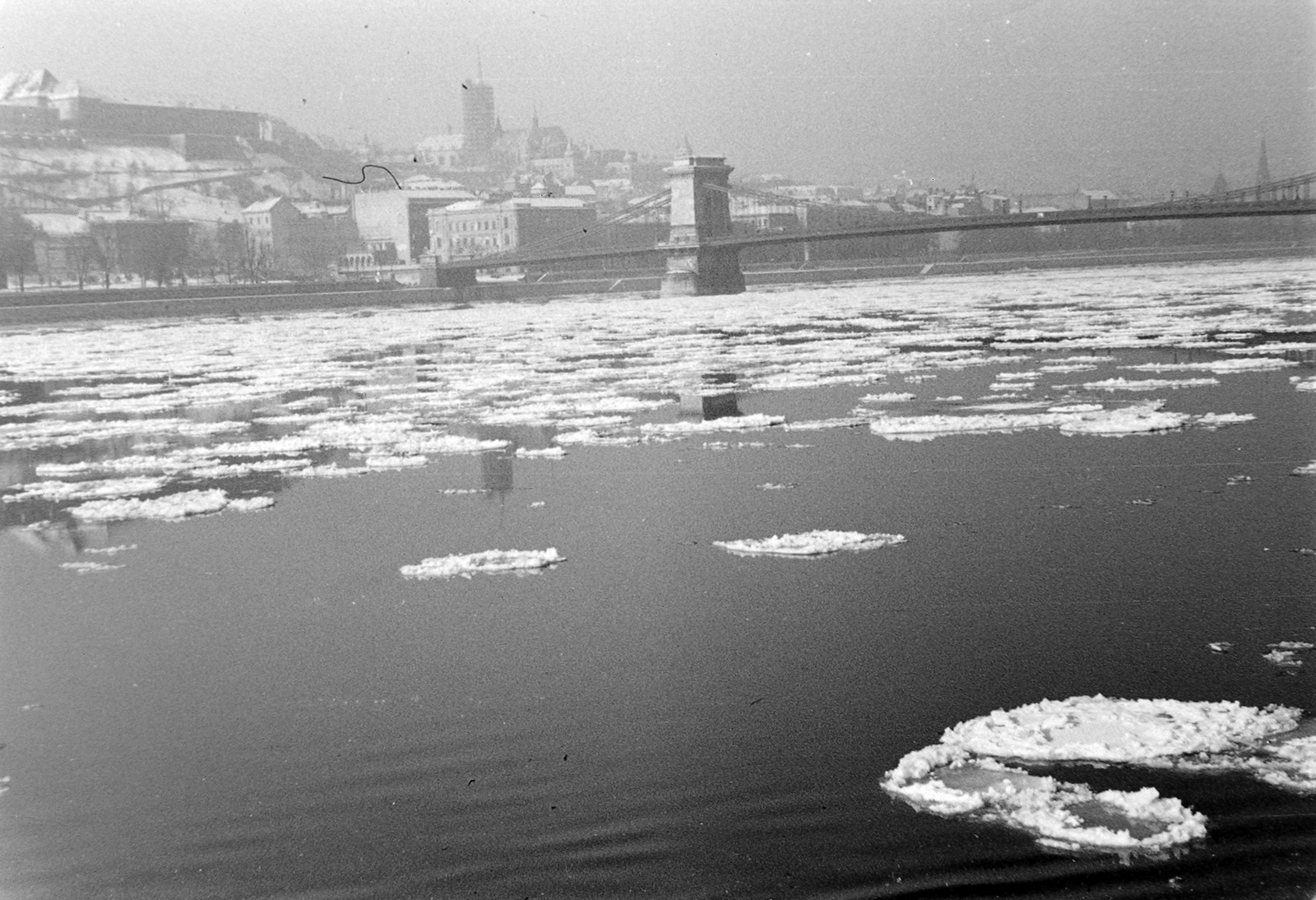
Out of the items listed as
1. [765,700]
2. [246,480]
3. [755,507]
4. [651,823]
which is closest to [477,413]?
[246,480]

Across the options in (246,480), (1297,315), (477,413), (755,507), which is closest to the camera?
(755,507)

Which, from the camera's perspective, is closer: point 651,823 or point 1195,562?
point 651,823

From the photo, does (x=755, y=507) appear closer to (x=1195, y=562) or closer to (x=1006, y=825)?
(x=1195, y=562)

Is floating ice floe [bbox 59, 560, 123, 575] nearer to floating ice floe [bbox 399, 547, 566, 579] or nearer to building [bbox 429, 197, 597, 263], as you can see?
floating ice floe [bbox 399, 547, 566, 579]

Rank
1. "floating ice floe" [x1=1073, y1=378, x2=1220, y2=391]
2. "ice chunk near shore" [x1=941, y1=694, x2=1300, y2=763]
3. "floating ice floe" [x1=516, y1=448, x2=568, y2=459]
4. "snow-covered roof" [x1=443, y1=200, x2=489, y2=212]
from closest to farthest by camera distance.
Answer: "ice chunk near shore" [x1=941, y1=694, x2=1300, y2=763] < "floating ice floe" [x1=516, y1=448, x2=568, y2=459] < "floating ice floe" [x1=1073, y1=378, x2=1220, y2=391] < "snow-covered roof" [x1=443, y1=200, x2=489, y2=212]

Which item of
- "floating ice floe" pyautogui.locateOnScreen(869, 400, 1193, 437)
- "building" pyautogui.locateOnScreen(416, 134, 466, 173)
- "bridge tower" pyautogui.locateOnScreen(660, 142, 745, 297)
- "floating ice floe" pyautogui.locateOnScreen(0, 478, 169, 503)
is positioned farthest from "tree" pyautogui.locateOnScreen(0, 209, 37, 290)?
"building" pyautogui.locateOnScreen(416, 134, 466, 173)

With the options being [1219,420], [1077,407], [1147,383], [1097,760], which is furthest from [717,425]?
[1097,760]
